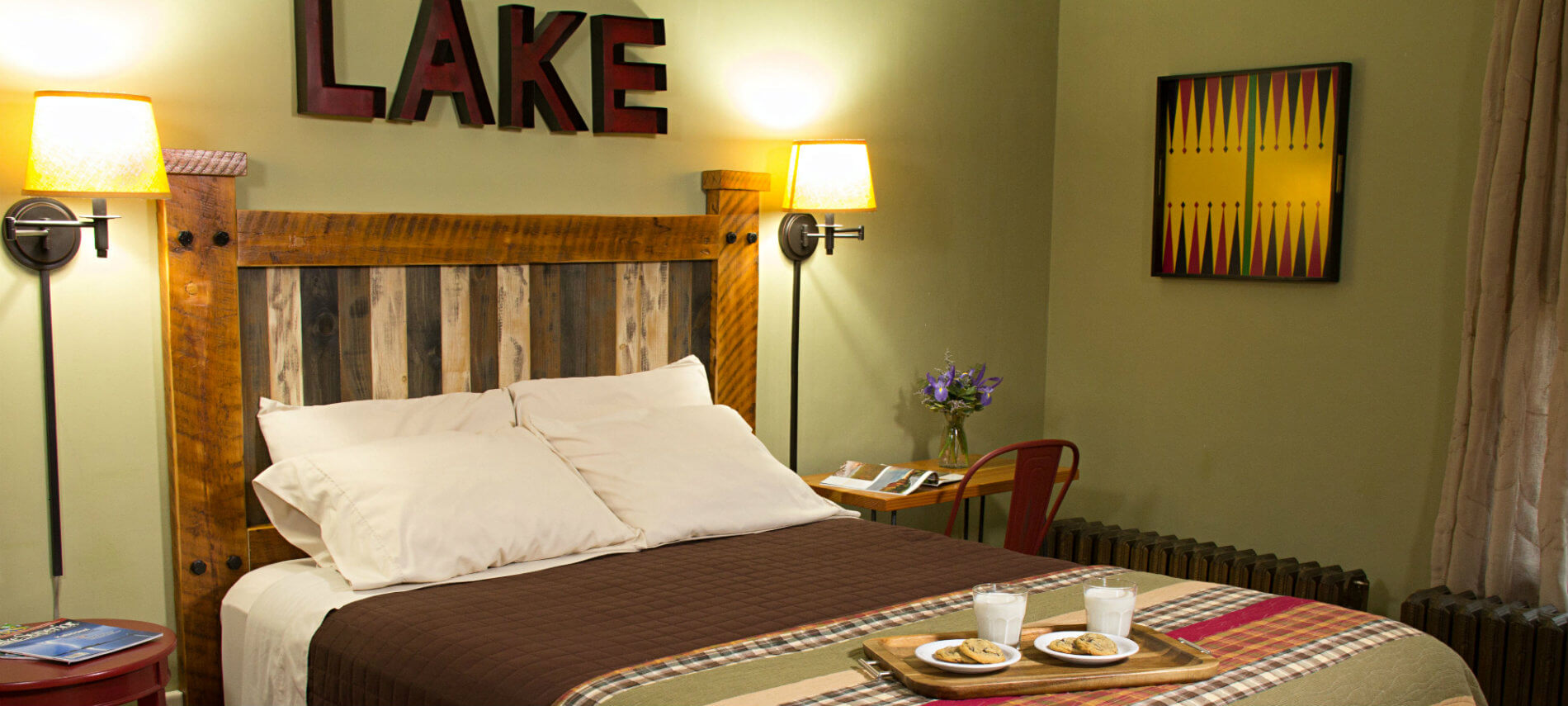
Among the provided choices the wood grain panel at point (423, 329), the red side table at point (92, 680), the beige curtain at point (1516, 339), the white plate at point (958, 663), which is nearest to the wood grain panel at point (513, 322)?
the wood grain panel at point (423, 329)

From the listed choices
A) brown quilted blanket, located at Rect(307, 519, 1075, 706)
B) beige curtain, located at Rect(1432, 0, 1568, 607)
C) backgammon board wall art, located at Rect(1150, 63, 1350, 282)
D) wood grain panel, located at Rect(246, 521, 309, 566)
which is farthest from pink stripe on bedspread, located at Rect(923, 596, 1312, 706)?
backgammon board wall art, located at Rect(1150, 63, 1350, 282)

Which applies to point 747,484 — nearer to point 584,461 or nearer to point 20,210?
point 584,461

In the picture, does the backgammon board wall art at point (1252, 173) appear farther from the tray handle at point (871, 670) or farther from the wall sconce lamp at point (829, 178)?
the tray handle at point (871, 670)

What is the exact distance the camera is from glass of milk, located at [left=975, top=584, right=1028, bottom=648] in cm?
208

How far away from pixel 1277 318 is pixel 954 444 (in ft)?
3.71

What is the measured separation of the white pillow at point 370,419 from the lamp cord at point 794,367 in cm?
106

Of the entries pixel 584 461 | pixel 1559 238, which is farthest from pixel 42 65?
pixel 1559 238

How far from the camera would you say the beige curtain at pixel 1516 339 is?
11.0 ft

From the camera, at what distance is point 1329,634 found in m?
2.36

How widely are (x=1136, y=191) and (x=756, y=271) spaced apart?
4.95 ft

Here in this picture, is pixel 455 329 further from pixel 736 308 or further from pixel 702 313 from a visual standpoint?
pixel 736 308

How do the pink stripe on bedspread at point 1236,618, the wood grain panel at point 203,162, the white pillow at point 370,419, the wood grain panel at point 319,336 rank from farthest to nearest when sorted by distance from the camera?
the wood grain panel at point 319,336 < the white pillow at point 370,419 < the wood grain panel at point 203,162 < the pink stripe on bedspread at point 1236,618

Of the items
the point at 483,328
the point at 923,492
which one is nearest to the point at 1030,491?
the point at 923,492

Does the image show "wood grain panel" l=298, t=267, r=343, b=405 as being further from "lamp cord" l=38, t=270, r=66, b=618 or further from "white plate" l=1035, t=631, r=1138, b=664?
"white plate" l=1035, t=631, r=1138, b=664
